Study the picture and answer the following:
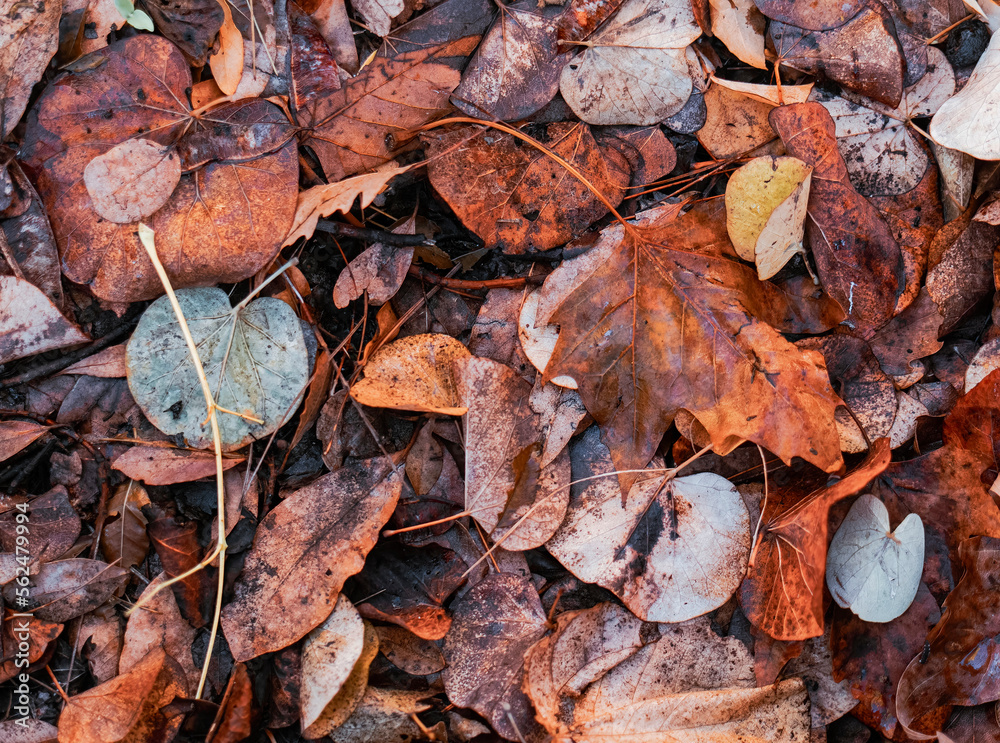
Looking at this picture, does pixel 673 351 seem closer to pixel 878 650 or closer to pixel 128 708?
pixel 878 650

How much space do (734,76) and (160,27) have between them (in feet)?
5.06

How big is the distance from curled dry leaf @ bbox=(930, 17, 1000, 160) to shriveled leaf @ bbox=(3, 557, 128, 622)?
2.45m

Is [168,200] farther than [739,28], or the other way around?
[739,28]

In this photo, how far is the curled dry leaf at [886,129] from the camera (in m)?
1.70

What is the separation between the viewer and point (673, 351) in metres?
1.55

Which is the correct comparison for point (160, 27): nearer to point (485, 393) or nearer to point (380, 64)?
point (380, 64)

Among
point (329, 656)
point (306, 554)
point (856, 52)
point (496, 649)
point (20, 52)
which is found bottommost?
point (496, 649)

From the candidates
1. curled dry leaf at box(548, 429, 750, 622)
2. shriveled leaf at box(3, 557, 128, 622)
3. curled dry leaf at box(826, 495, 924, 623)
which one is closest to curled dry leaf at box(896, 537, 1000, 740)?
curled dry leaf at box(826, 495, 924, 623)

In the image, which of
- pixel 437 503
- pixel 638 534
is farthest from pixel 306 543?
pixel 638 534

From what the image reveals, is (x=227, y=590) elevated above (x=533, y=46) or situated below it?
below

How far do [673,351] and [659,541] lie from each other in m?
0.50

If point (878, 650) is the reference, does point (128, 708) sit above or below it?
above

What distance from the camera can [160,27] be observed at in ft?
5.25

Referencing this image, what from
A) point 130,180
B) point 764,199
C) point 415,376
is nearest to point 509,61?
point 764,199
